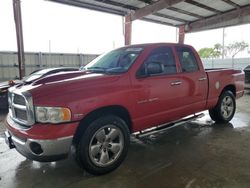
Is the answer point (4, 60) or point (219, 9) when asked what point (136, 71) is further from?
point (219, 9)

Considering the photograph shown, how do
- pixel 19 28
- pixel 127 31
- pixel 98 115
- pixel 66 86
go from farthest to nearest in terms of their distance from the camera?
pixel 127 31, pixel 19 28, pixel 98 115, pixel 66 86

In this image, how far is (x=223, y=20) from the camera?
11.9 metres

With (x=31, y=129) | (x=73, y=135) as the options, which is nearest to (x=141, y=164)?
(x=73, y=135)

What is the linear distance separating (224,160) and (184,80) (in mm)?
1471

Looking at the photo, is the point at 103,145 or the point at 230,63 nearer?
the point at 103,145

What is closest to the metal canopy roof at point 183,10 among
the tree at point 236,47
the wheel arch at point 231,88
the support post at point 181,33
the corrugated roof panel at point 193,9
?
the corrugated roof panel at point 193,9

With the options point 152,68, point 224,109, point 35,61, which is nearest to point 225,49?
point 35,61

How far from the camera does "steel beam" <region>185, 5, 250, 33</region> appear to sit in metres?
11.1

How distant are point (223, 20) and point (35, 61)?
899cm

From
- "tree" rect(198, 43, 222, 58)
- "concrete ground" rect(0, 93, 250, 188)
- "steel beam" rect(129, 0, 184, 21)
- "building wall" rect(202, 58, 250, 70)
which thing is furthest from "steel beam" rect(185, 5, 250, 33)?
"tree" rect(198, 43, 222, 58)

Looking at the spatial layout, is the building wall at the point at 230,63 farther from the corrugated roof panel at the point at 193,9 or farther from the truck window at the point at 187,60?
the truck window at the point at 187,60

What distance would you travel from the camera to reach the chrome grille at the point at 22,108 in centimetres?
297

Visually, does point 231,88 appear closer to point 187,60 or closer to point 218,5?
point 187,60

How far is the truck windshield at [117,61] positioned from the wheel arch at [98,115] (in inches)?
23.3
